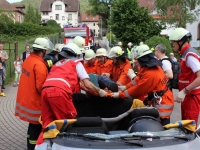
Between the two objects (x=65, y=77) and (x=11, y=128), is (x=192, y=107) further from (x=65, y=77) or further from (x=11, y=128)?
(x=11, y=128)

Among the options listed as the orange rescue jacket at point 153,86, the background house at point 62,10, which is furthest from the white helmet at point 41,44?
the background house at point 62,10

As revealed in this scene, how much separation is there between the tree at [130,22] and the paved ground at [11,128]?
15108 mm

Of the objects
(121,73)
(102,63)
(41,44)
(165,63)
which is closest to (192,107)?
(165,63)

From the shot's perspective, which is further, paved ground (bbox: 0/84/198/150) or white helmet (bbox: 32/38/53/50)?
paved ground (bbox: 0/84/198/150)

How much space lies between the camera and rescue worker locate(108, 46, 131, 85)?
265 inches

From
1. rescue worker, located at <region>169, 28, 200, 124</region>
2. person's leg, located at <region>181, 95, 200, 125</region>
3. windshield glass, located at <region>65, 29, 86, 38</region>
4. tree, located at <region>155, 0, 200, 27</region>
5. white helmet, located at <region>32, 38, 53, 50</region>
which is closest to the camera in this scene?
rescue worker, located at <region>169, 28, 200, 124</region>

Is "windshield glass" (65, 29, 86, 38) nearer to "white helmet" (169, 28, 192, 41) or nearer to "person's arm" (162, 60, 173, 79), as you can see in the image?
"person's arm" (162, 60, 173, 79)

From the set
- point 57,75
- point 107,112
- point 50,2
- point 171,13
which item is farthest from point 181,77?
point 50,2

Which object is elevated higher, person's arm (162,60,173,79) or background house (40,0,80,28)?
background house (40,0,80,28)

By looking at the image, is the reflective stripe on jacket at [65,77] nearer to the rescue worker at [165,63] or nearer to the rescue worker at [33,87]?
the rescue worker at [33,87]

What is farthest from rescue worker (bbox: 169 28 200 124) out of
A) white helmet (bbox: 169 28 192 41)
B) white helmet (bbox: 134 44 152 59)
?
white helmet (bbox: 134 44 152 59)

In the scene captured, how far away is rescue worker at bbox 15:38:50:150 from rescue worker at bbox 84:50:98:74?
9.40 ft

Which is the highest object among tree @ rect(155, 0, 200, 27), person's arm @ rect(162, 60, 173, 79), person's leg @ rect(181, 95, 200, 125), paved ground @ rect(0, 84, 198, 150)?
tree @ rect(155, 0, 200, 27)

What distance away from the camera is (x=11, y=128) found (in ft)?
25.8
